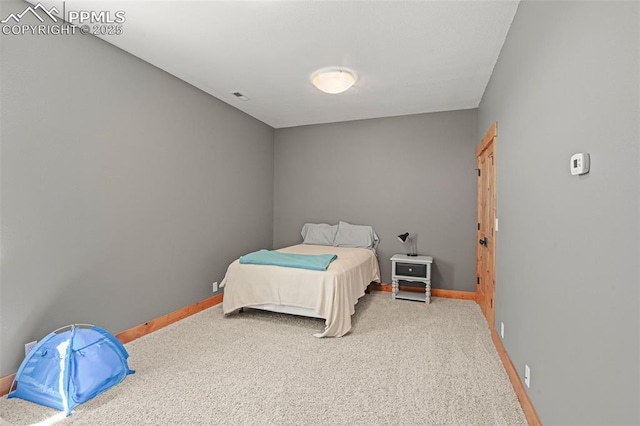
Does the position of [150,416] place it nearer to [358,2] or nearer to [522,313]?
[522,313]

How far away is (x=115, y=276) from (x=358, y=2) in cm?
299

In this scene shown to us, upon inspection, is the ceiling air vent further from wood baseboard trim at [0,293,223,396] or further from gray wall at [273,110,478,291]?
wood baseboard trim at [0,293,223,396]

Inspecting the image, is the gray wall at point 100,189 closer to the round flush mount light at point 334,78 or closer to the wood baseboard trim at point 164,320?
the wood baseboard trim at point 164,320

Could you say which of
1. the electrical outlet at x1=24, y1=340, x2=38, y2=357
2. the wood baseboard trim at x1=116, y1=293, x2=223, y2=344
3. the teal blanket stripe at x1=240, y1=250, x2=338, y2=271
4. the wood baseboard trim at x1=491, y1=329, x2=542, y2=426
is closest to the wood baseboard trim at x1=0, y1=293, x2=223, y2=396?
the wood baseboard trim at x1=116, y1=293, x2=223, y2=344

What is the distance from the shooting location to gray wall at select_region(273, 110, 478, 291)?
4.50 metres

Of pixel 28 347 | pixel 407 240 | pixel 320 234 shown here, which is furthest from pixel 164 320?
pixel 407 240

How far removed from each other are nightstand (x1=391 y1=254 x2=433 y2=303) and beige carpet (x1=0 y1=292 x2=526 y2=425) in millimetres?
745

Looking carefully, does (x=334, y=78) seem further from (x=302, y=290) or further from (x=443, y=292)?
(x=443, y=292)

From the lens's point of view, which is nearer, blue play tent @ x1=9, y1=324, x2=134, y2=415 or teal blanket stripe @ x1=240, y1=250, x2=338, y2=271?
blue play tent @ x1=9, y1=324, x2=134, y2=415

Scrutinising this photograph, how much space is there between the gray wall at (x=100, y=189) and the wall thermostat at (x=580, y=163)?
126 inches

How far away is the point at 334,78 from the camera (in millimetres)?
3205

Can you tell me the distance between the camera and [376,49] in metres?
2.83

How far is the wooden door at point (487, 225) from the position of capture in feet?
10.0

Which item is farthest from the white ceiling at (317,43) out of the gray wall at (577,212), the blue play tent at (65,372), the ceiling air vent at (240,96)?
the blue play tent at (65,372)
